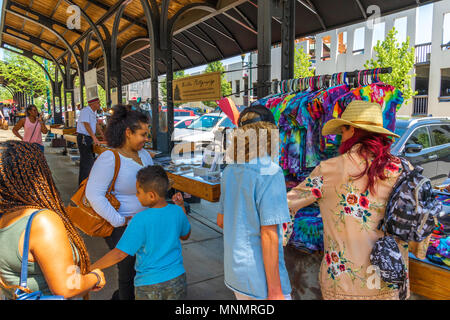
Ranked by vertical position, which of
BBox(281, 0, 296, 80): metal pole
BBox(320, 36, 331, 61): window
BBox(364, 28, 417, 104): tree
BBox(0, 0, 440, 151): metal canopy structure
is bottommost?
BBox(281, 0, 296, 80): metal pole

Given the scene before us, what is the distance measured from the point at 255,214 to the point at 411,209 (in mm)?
691

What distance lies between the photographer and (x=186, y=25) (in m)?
7.07

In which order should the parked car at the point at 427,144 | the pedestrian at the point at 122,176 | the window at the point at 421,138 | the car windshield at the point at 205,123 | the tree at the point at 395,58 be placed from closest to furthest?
the pedestrian at the point at 122,176
the parked car at the point at 427,144
the window at the point at 421,138
the car windshield at the point at 205,123
the tree at the point at 395,58

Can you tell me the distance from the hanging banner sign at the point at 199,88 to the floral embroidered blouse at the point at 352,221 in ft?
8.98

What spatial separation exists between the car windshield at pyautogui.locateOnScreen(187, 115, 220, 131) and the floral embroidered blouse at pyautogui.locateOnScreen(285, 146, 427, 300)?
34.3 feet

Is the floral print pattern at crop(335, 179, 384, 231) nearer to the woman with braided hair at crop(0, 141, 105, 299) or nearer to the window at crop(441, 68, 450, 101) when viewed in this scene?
the woman with braided hair at crop(0, 141, 105, 299)

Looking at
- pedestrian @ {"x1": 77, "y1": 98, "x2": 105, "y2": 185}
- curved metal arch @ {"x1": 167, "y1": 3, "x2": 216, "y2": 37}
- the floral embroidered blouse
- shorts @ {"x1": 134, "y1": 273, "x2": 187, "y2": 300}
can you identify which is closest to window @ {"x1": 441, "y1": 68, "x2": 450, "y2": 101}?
curved metal arch @ {"x1": 167, "y1": 3, "x2": 216, "y2": 37}

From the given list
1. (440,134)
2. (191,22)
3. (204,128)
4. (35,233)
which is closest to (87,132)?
(191,22)

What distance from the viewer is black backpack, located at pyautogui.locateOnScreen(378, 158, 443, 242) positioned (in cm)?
148

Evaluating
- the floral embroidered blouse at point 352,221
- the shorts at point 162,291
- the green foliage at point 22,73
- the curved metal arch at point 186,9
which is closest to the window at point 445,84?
the curved metal arch at point 186,9

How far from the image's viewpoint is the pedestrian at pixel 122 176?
83.4 inches

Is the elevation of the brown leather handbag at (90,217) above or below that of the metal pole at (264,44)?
below

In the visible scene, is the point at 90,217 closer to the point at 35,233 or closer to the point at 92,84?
the point at 35,233

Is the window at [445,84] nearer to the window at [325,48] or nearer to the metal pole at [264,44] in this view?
the window at [325,48]
